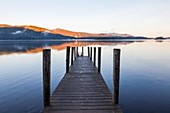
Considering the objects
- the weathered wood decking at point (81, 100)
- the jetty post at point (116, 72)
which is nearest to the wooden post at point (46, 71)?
the weathered wood decking at point (81, 100)

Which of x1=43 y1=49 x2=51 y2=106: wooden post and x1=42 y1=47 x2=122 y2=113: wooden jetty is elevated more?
x1=43 y1=49 x2=51 y2=106: wooden post

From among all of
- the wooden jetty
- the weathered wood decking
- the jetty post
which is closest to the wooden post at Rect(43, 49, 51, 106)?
the wooden jetty

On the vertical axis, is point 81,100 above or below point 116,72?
below

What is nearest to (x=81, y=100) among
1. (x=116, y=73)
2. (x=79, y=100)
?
(x=79, y=100)

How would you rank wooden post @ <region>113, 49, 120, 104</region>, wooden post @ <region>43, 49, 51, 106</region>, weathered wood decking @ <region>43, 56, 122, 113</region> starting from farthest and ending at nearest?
wooden post @ <region>113, 49, 120, 104</region> < wooden post @ <region>43, 49, 51, 106</region> < weathered wood decking @ <region>43, 56, 122, 113</region>

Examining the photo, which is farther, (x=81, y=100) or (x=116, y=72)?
(x=81, y=100)

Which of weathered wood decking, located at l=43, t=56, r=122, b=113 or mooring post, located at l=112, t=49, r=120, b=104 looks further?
mooring post, located at l=112, t=49, r=120, b=104

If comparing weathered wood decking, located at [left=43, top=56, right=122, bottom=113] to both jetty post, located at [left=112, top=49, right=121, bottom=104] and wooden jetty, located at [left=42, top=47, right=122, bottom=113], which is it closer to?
wooden jetty, located at [left=42, top=47, right=122, bottom=113]

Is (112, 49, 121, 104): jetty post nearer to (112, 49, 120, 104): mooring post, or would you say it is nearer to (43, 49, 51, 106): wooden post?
(112, 49, 120, 104): mooring post

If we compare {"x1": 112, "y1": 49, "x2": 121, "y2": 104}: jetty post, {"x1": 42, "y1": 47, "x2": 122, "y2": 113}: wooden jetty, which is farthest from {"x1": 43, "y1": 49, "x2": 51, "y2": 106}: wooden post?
{"x1": 112, "y1": 49, "x2": 121, "y2": 104}: jetty post

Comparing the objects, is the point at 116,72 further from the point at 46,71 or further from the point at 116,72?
the point at 46,71

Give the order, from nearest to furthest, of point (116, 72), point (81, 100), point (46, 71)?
point (46, 71), point (116, 72), point (81, 100)

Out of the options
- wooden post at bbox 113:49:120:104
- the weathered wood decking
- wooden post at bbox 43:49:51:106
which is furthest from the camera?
wooden post at bbox 113:49:120:104

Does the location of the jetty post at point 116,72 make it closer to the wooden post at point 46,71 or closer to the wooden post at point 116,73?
the wooden post at point 116,73
